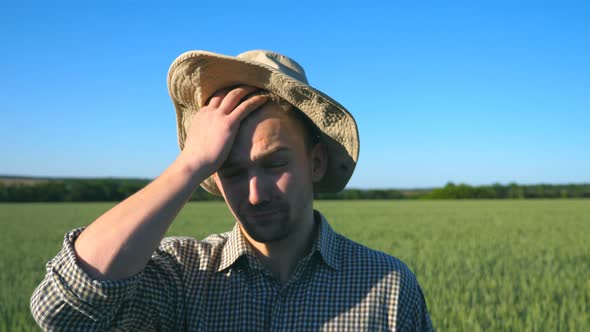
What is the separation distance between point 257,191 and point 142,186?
54.5 meters

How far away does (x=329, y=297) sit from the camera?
137 centimetres

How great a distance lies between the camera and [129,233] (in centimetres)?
111

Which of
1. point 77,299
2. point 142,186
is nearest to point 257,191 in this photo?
point 77,299

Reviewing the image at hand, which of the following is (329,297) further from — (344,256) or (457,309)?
(457,309)

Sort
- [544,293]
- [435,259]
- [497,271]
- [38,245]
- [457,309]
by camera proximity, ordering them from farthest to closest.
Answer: [38,245], [435,259], [497,271], [544,293], [457,309]

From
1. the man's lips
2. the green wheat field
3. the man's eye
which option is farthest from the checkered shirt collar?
the green wheat field

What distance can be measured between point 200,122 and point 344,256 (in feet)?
1.76

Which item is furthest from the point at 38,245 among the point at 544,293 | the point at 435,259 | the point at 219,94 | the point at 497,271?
the point at 219,94

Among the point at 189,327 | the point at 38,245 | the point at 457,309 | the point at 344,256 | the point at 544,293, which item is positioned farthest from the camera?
the point at 38,245

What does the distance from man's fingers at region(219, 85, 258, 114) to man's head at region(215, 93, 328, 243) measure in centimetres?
5

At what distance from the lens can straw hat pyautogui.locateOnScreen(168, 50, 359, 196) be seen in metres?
1.43

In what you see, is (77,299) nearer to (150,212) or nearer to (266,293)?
(150,212)

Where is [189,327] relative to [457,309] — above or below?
above

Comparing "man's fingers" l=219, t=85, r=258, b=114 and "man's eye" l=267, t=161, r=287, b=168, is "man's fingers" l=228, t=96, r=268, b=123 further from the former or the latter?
"man's eye" l=267, t=161, r=287, b=168
